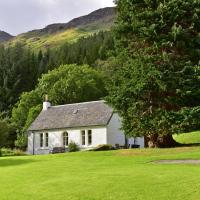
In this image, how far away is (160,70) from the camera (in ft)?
111

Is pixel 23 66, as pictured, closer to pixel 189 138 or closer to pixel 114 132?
pixel 114 132

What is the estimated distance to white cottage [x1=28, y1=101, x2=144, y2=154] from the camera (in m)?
56.7

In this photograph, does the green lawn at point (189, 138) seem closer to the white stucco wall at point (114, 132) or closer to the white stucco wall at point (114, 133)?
the white stucco wall at point (114, 133)

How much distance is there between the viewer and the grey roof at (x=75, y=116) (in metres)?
57.4

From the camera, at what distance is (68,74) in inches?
3477

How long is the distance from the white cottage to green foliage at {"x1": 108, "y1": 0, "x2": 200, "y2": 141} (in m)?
18.3

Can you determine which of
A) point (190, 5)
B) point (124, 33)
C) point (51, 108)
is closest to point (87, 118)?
point (51, 108)

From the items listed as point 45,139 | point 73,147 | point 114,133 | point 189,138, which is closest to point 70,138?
point 73,147

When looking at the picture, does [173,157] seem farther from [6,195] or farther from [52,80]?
[52,80]

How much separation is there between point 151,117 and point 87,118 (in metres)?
24.4

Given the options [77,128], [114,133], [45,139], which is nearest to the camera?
[114,133]

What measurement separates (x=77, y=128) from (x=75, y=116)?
2246mm

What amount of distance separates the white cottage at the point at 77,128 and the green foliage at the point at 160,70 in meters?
18.3

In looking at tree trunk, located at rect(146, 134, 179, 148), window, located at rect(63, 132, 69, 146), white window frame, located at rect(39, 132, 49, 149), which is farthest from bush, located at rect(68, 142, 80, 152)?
tree trunk, located at rect(146, 134, 179, 148)
